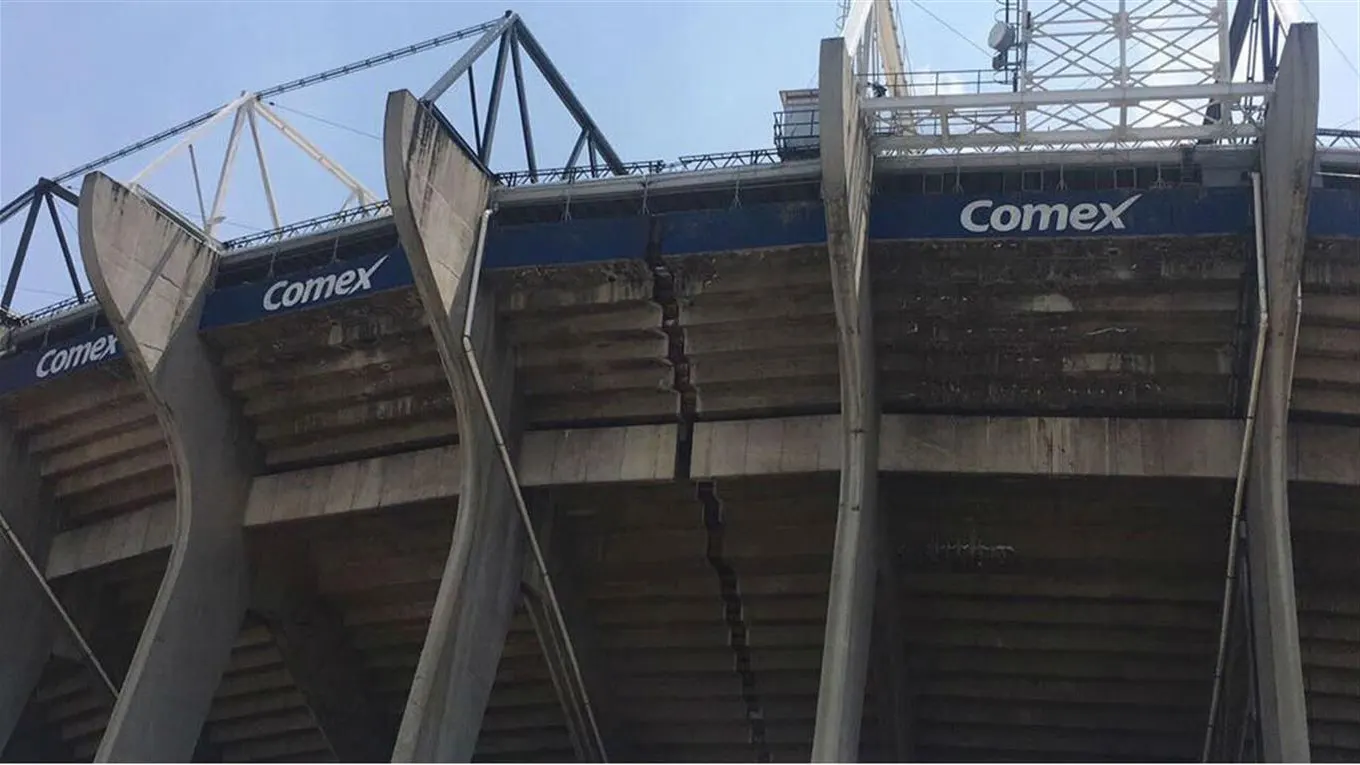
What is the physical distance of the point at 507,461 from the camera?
24.2 metres

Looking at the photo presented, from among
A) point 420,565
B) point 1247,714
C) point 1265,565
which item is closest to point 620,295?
point 420,565

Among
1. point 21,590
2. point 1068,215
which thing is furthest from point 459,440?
point 21,590

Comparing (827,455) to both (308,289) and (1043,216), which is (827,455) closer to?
(1043,216)

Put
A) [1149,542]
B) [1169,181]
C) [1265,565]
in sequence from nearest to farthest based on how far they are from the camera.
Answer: [1265,565], [1169,181], [1149,542]

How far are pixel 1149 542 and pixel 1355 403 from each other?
13.3ft

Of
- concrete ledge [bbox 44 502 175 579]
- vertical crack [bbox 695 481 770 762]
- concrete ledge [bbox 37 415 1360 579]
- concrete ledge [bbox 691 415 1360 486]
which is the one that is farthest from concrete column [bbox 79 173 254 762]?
concrete ledge [bbox 691 415 1360 486]

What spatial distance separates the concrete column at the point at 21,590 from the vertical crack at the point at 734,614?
48.3 ft

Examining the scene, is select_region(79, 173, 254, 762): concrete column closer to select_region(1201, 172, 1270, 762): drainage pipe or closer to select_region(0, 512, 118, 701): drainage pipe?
select_region(0, 512, 118, 701): drainage pipe

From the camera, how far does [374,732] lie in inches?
1205

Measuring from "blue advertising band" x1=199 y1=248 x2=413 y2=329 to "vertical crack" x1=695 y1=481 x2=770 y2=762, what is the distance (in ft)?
21.8

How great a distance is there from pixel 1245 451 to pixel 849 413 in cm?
615

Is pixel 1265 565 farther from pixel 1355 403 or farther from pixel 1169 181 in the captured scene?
pixel 1169 181

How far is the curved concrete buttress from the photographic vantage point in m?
20.8

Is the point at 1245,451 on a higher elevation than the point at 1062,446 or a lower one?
lower
